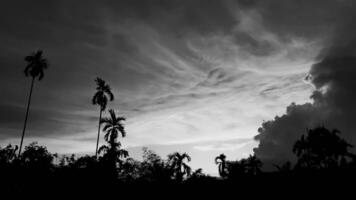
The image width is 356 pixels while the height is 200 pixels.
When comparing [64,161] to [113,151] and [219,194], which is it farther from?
[219,194]

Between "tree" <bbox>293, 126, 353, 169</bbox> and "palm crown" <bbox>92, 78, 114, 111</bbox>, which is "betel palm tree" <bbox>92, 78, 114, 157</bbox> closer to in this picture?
"palm crown" <bbox>92, 78, 114, 111</bbox>

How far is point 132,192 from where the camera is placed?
1005 inches

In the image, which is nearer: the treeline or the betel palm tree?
the treeline

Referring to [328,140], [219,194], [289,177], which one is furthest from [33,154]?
[328,140]

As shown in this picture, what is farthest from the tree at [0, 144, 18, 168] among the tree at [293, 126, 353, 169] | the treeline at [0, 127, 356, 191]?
the tree at [293, 126, 353, 169]

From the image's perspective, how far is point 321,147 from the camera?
55.9 metres

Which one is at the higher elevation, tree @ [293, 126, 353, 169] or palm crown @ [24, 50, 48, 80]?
palm crown @ [24, 50, 48, 80]

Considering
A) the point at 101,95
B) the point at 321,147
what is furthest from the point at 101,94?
the point at 321,147

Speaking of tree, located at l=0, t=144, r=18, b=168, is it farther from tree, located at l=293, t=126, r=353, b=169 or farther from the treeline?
tree, located at l=293, t=126, r=353, b=169

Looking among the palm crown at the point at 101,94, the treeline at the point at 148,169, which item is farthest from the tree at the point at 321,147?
the palm crown at the point at 101,94

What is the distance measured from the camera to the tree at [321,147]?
53938 millimetres

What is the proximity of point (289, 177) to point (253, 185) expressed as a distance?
8.56ft

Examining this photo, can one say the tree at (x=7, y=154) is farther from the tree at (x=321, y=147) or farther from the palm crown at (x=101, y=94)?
the tree at (x=321, y=147)

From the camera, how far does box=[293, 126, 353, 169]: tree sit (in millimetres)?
53938
